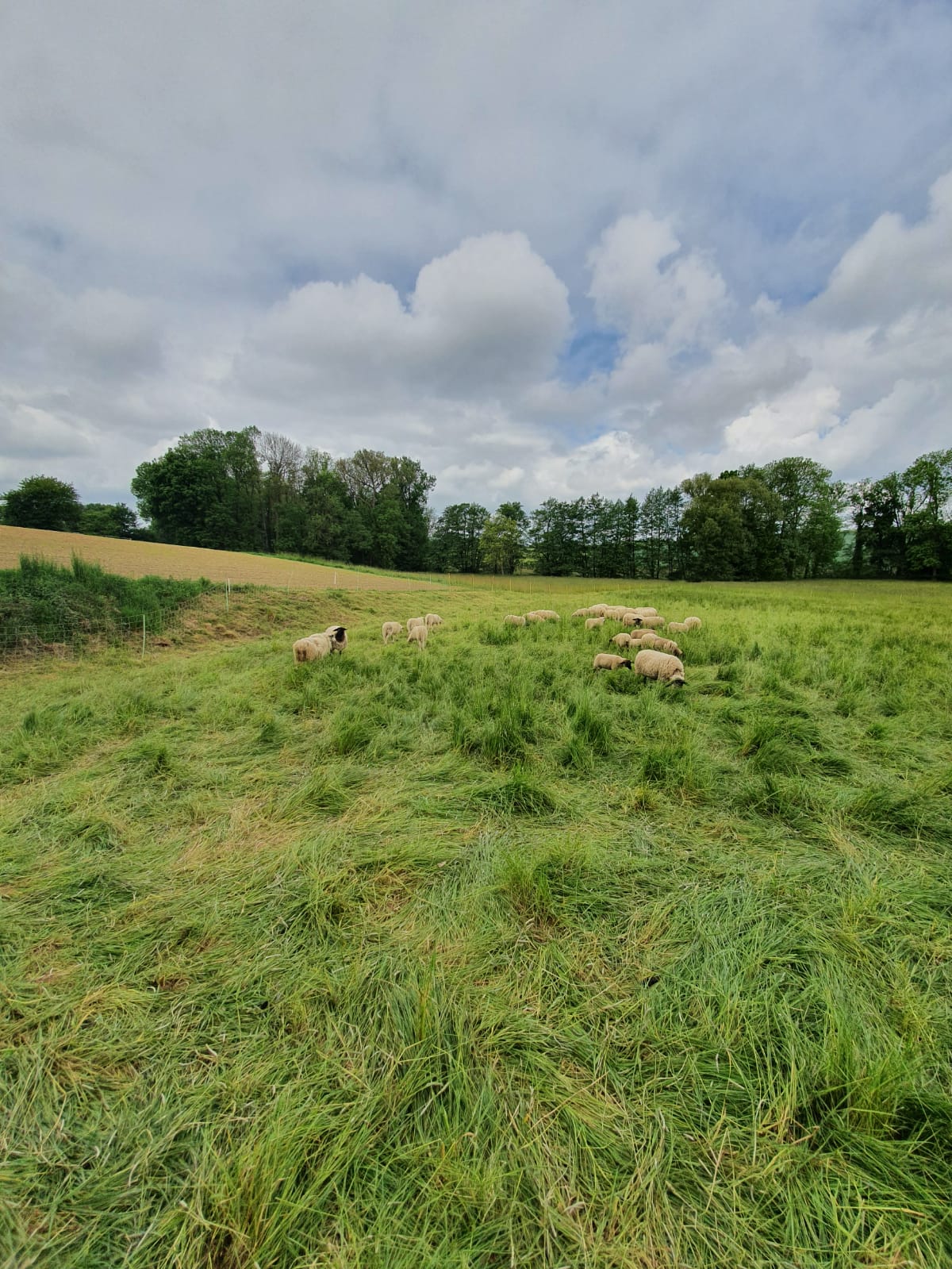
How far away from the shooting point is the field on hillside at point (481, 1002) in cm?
133

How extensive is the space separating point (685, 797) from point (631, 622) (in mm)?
8166

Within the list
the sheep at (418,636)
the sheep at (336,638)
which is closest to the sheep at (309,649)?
the sheep at (336,638)

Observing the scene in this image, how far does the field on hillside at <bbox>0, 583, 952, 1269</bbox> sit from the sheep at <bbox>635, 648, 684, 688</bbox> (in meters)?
1.70

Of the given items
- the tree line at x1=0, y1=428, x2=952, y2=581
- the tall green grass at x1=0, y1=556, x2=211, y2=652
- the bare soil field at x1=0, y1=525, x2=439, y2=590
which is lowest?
the tall green grass at x1=0, y1=556, x2=211, y2=652

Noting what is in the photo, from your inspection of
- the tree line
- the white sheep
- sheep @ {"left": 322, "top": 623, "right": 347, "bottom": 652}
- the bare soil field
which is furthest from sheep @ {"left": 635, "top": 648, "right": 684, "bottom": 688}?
the tree line

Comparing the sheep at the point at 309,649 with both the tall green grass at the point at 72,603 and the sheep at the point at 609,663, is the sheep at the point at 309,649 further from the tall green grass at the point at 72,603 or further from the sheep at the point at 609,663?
the tall green grass at the point at 72,603

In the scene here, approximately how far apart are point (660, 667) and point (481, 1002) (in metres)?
5.49

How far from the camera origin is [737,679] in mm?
6617

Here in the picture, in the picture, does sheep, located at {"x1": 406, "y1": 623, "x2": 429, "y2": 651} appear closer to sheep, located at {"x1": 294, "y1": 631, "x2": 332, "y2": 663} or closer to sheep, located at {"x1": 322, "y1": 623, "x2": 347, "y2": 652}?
sheep, located at {"x1": 322, "y1": 623, "x2": 347, "y2": 652}

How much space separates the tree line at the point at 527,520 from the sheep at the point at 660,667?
50097 mm

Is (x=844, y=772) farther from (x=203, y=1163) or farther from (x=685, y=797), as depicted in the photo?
(x=203, y=1163)

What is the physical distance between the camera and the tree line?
1938 inches

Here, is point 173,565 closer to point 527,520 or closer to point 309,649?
point 309,649

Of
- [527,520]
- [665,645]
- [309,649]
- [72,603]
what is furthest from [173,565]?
[527,520]
